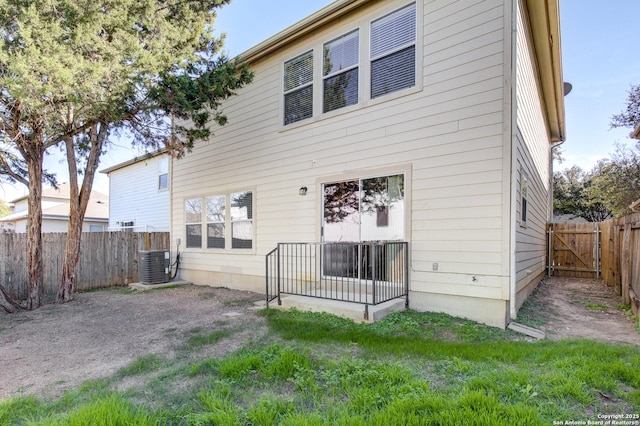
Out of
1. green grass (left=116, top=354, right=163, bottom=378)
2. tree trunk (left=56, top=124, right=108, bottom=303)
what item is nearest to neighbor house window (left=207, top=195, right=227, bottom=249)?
tree trunk (left=56, top=124, right=108, bottom=303)

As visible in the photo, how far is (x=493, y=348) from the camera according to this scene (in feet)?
11.5

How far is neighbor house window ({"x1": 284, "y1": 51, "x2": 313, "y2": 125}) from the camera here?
675 cm

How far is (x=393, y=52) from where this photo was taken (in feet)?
18.1

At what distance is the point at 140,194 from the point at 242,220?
9.14 metres

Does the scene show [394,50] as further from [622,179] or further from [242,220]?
[622,179]

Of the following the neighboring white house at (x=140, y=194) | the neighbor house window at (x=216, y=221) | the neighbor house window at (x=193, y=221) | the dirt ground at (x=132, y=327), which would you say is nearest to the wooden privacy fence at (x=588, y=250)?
the dirt ground at (x=132, y=327)

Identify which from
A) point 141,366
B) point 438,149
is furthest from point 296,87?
point 141,366

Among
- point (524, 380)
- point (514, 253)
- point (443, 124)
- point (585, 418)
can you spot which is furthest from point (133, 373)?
point (443, 124)

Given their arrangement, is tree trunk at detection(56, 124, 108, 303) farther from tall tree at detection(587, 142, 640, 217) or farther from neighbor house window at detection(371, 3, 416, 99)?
tall tree at detection(587, 142, 640, 217)

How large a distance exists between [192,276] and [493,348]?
781cm

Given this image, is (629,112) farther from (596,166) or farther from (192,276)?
(192,276)

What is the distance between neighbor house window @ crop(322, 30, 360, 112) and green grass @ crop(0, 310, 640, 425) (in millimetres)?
4306

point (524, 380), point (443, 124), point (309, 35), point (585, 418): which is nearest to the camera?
point (585, 418)

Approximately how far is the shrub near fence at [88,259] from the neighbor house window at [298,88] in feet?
19.2
